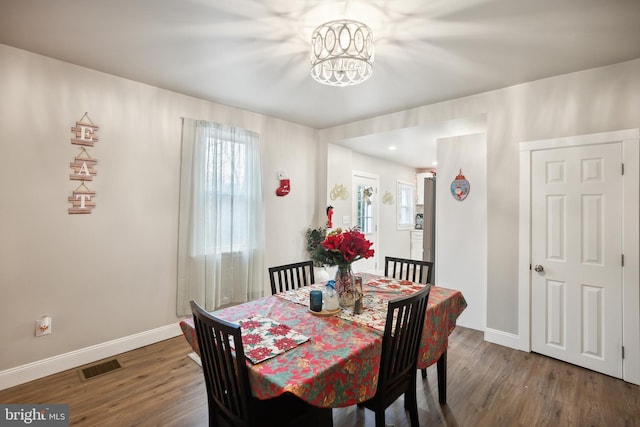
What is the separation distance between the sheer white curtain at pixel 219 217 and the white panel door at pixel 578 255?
3.04 m

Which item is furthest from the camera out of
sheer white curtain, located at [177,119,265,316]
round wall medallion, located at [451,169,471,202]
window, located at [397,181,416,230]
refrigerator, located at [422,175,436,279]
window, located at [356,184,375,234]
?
window, located at [397,181,416,230]

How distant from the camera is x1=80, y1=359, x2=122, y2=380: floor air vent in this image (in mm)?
2482

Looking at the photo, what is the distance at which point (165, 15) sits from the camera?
1.92 meters

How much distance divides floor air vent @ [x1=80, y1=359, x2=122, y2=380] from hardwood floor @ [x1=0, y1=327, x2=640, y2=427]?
5 centimetres

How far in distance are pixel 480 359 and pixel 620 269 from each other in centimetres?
137

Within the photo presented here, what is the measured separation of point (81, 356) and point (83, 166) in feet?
5.49

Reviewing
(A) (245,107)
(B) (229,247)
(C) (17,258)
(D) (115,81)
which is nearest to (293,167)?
(A) (245,107)

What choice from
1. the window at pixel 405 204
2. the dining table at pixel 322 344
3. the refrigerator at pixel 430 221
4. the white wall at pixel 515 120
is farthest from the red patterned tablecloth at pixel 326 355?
the window at pixel 405 204

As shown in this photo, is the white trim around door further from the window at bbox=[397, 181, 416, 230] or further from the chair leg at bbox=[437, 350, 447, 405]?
the window at bbox=[397, 181, 416, 230]

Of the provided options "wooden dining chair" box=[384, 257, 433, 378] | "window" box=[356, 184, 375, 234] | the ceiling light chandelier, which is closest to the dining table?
"wooden dining chair" box=[384, 257, 433, 378]

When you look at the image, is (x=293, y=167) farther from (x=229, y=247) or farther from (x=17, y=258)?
(x=17, y=258)

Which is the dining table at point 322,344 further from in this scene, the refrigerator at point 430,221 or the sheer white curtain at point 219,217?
the refrigerator at point 430,221

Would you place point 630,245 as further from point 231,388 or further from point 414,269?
point 231,388

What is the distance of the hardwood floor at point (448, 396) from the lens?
1976mm
